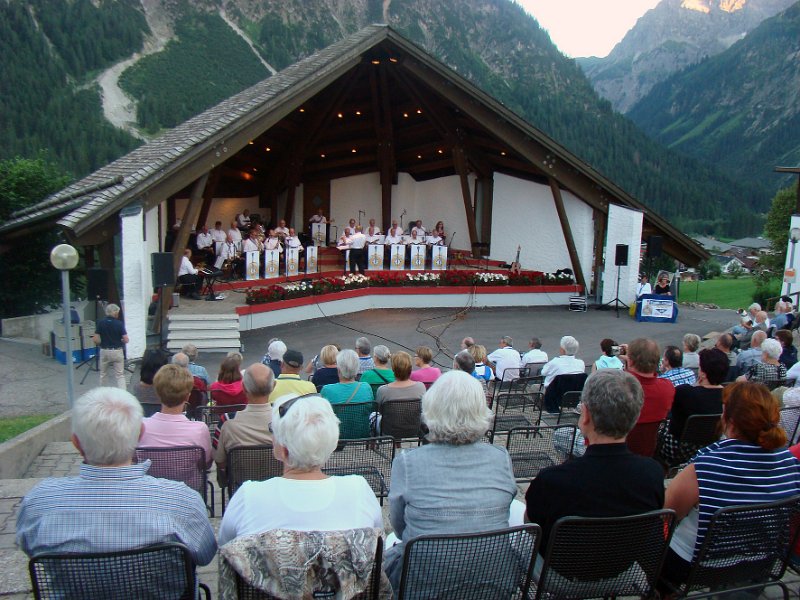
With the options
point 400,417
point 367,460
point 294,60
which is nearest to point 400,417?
point 400,417

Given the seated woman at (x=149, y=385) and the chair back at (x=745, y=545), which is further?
the seated woman at (x=149, y=385)

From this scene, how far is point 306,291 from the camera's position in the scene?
15.8m

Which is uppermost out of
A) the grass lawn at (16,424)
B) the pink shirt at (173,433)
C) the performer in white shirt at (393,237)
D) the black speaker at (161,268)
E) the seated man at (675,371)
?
the performer in white shirt at (393,237)

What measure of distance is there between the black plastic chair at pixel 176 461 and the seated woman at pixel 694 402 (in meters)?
3.02

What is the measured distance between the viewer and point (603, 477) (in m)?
2.91

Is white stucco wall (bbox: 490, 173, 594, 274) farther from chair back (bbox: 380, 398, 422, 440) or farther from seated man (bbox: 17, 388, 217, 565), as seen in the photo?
seated man (bbox: 17, 388, 217, 565)

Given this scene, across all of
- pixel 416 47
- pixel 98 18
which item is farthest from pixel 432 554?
pixel 98 18

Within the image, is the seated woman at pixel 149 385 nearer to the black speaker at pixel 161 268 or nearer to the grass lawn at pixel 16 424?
the grass lawn at pixel 16 424

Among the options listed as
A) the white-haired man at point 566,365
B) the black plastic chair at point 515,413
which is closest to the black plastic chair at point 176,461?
the black plastic chair at point 515,413

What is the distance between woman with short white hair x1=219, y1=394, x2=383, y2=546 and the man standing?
7.60 metres

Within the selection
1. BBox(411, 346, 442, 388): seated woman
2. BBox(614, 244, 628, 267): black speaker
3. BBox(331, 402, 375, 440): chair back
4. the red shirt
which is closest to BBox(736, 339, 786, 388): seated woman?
the red shirt

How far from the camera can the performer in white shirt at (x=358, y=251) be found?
18312mm

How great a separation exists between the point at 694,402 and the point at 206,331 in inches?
399

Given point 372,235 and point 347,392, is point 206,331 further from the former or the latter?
point 347,392
